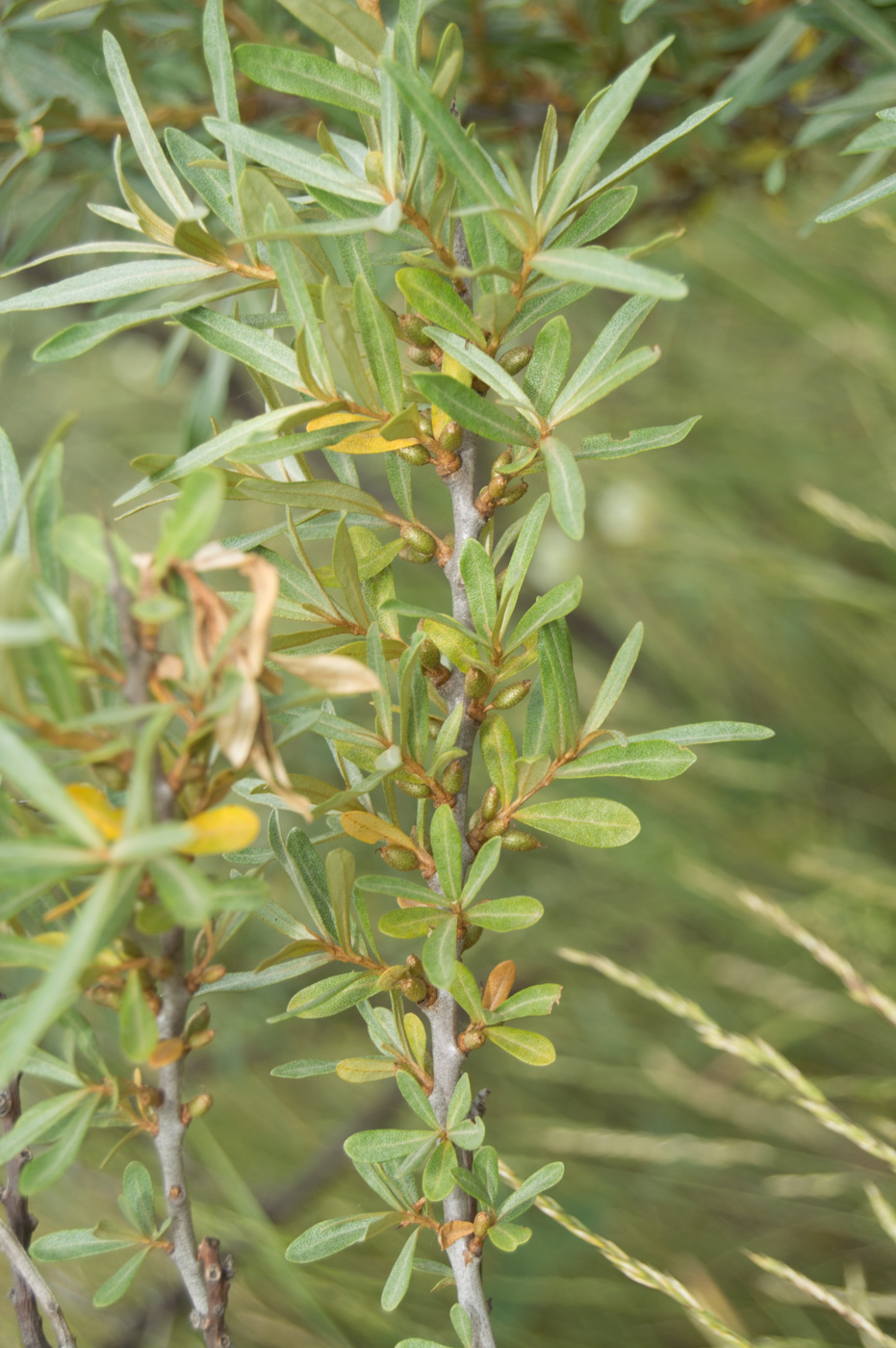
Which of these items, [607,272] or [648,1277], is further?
[648,1277]

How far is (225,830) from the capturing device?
0.17 m

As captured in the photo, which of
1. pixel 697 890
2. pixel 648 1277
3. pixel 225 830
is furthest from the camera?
pixel 697 890

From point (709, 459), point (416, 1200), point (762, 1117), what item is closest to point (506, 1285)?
point (762, 1117)

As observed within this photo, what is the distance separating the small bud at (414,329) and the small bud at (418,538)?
47 mm

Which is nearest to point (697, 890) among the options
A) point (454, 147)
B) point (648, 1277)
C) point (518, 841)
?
point (648, 1277)

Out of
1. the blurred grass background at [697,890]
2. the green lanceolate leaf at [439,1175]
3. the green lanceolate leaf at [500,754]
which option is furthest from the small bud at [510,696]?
the blurred grass background at [697,890]

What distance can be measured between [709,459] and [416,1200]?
1.05 metres

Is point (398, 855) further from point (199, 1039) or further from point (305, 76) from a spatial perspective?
point (305, 76)

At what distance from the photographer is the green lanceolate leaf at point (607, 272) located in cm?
18

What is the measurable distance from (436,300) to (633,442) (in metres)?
0.06

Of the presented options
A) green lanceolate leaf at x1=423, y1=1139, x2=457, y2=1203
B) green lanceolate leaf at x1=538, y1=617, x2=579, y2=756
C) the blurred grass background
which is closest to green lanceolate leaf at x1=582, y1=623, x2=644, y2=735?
green lanceolate leaf at x1=538, y1=617, x2=579, y2=756

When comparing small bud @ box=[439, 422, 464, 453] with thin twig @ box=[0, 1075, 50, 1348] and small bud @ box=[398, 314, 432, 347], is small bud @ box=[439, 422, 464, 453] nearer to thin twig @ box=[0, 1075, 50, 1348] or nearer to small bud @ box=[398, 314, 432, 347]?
small bud @ box=[398, 314, 432, 347]

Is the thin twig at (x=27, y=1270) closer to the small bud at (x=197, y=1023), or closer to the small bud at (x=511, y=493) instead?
the small bud at (x=197, y=1023)

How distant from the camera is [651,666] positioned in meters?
1.27
